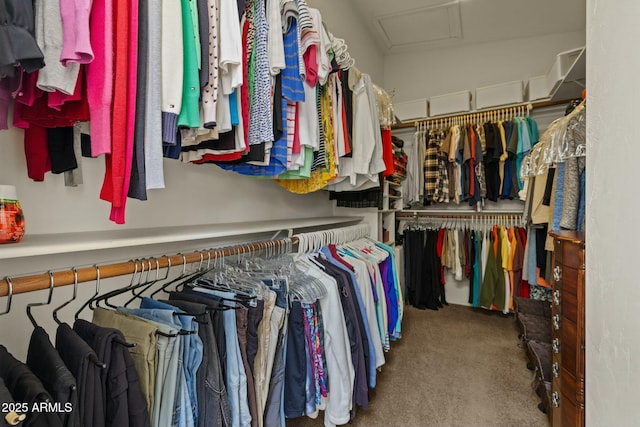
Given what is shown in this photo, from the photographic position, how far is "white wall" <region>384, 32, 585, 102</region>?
3271 millimetres

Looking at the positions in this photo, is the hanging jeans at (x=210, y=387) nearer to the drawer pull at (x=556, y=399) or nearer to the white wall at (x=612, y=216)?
the white wall at (x=612, y=216)

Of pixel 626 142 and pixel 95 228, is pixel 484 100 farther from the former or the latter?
pixel 95 228

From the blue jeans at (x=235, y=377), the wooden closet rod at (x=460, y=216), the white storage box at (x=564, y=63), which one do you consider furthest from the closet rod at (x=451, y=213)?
the blue jeans at (x=235, y=377)

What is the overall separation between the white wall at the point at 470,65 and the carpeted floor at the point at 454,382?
2.70 meters

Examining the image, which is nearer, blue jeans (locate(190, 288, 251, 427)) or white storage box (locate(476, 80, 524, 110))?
blue jeans (locate(190, 288, 251, 427))

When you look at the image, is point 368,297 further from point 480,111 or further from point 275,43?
point 480,111

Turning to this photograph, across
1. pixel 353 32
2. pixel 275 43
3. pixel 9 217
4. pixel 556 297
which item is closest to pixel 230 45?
pixel 275 43

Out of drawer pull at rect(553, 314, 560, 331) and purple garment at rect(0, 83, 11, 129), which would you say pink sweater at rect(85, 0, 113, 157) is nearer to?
purple garment at rect(0, 83, 11, 129)

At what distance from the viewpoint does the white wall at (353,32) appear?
2588 millimetres

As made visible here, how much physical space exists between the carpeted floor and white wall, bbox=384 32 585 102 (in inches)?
106

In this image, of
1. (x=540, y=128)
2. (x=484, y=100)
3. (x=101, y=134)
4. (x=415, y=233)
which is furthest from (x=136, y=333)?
(x=540, y=128)

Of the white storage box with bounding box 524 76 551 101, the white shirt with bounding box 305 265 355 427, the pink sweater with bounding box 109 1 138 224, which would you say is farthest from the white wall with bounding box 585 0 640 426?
the white storage box with bounding box 524 76 551 101

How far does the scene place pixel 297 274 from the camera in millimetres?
1345

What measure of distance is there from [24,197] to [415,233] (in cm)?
320
